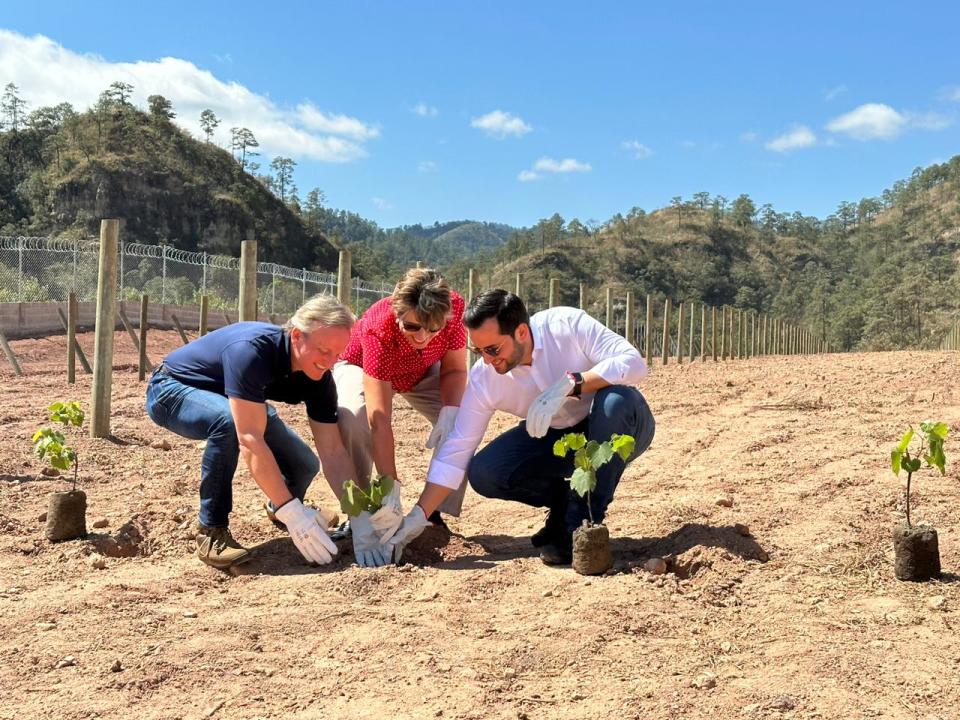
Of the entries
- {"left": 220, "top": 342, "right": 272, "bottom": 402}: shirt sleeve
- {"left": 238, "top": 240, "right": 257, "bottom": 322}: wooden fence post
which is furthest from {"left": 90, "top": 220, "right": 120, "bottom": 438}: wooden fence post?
{"left": 220, "top": 342, "right": 272, "bottom": 402}: shirt sleeve

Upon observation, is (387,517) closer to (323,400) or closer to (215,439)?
(323,400)

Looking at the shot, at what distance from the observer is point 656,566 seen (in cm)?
297

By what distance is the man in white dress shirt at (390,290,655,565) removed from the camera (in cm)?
316

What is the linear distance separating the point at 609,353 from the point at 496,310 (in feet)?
1.72

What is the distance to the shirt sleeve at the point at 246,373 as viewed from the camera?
3.12 meters

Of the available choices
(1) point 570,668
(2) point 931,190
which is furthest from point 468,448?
(2) point 931,190

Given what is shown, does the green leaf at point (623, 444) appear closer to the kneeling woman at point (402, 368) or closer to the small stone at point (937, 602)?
the kneeling woman at point (402, 368)

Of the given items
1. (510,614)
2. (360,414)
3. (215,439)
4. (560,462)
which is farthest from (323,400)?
(510,614)

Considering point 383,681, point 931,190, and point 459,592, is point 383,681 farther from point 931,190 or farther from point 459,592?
point 931,190

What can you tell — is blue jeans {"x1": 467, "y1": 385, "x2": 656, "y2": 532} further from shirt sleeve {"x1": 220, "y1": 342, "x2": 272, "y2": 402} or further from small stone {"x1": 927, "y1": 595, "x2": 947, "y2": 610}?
small stone {"x1": 927, "y1": 595, "x2": 947, "y2": 610}

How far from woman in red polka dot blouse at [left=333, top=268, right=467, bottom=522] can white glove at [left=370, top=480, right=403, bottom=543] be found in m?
0.23

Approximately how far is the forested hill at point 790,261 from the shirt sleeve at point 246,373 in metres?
44.1

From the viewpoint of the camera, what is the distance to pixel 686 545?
3172 millimetres

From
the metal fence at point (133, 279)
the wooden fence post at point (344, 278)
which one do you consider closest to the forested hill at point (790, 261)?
the metal fence at point (133, 279)
